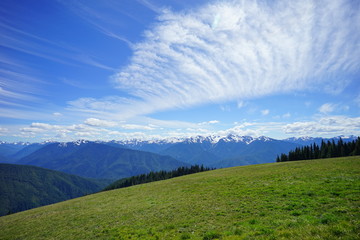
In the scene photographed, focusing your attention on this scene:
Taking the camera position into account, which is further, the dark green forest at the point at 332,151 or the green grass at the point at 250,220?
the dark green forest at the point at 332,151

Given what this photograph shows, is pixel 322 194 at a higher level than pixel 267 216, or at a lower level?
higher

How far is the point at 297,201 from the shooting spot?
52.2 ft

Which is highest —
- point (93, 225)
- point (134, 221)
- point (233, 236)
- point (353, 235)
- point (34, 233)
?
point (353, 235)

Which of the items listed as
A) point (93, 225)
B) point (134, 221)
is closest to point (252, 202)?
point (134, 221)

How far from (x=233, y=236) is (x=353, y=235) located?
20.3ft

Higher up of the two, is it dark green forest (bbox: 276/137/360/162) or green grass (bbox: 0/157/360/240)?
dark green forest (bbox: 276/137/360/162)

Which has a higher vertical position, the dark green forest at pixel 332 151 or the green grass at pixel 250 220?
the dark green forest at pixel 332 151

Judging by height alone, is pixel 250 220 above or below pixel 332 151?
below

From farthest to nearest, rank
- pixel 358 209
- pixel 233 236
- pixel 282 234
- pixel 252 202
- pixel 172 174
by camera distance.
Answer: pixel 172 174 < pixel 252 202 < pixel 358 209 < pixel 233 236 < pixel 282 234

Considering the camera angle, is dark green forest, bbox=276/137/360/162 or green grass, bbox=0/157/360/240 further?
dark green forest, bbox=276/137/360/162

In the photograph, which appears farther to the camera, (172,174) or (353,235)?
(172,174)

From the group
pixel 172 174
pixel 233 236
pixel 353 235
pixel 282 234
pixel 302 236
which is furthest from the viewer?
pixel 172 174

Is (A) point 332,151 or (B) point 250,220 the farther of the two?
(A) point 332,151

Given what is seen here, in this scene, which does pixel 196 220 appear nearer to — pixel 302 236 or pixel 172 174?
pixel 302 236
